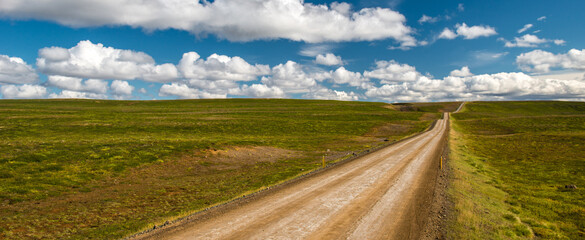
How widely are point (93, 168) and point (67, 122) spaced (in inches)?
1707

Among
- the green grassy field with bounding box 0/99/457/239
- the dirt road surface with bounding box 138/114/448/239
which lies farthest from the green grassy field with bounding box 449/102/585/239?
the green grassy field with bounding box 0/99/457/239

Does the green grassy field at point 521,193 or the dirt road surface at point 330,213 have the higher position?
the dirt road surface at point 330,213

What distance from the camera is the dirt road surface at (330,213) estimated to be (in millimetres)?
11461

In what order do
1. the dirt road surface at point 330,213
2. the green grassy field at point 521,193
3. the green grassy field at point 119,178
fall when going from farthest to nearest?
1. the green grassy field at point 119,178
2. the green grassy field at point 521,193
3. the dirt road surface at point 330,213

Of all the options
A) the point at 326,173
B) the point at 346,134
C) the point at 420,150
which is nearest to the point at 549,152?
the point at 420,150

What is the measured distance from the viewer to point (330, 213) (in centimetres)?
1383

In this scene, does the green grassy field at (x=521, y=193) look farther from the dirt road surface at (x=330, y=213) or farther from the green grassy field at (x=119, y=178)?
the green grassy field at (x=119, y=178)

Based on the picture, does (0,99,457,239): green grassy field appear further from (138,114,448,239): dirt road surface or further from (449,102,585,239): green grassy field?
(449,102,585,239): green grassy field

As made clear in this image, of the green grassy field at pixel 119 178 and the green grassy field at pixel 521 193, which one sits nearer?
the green grassy field at pixel 521 193

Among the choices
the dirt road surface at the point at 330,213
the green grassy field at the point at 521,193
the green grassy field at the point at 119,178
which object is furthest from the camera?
the green grassy field at the point at 119,178

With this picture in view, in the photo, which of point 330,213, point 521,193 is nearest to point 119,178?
point 330,213

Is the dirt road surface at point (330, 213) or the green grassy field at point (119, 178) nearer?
the dirt road surface at point (330, 213)

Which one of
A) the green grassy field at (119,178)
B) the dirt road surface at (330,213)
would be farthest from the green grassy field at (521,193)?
the green grassy field at (119,178)

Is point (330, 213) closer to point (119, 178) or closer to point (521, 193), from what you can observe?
point (521, 193)
